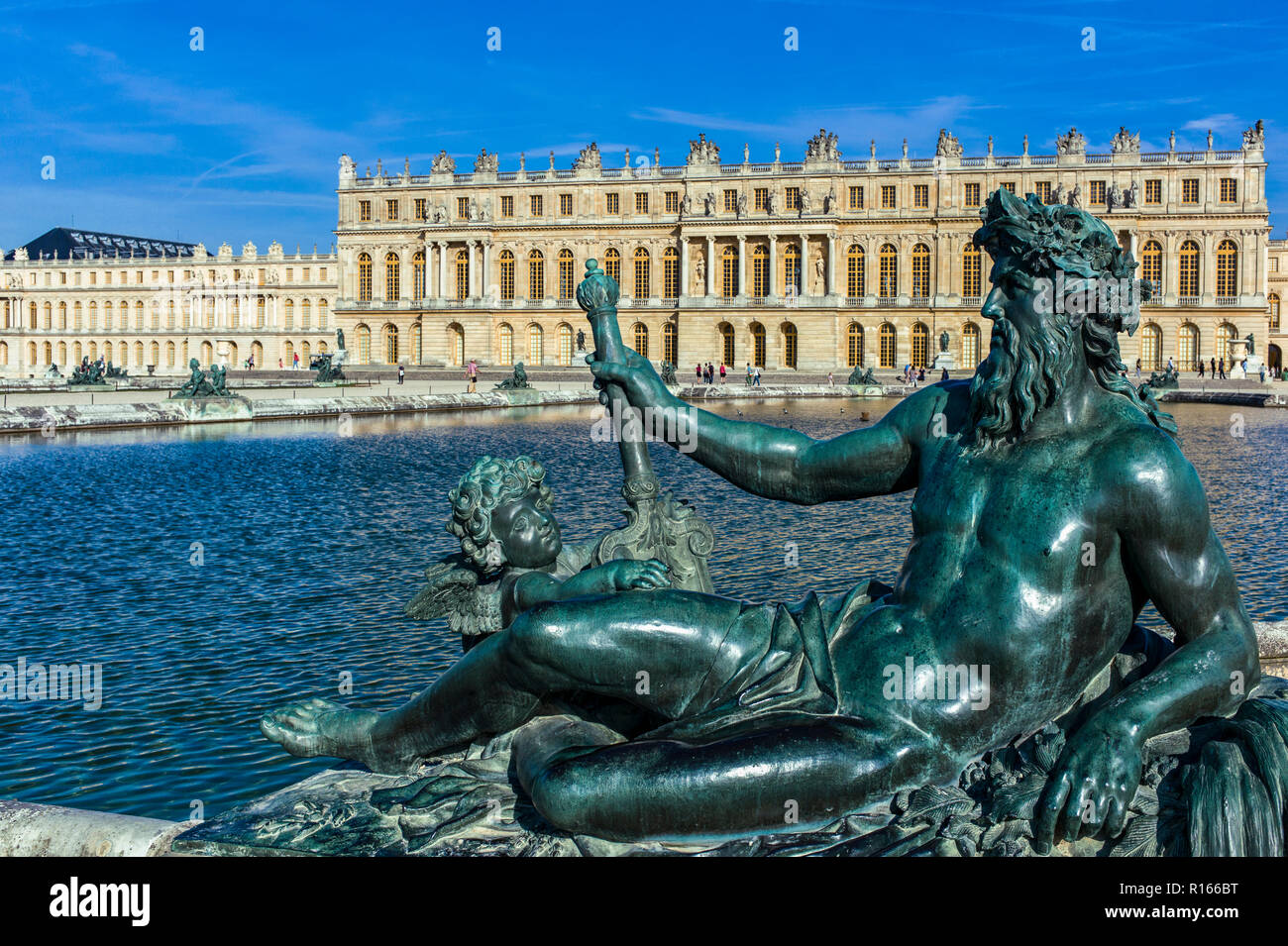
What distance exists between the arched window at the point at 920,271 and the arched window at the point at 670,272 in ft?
40.6

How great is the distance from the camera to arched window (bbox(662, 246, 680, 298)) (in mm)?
63688

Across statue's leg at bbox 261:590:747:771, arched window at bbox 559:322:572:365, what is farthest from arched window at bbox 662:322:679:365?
statue's leg at bbox 261:590:747:771

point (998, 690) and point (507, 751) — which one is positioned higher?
point (998, 690)

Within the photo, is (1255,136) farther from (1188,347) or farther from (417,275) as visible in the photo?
(417,275)

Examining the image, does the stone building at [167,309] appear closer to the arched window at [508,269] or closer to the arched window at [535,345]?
the arched window at [508,269]

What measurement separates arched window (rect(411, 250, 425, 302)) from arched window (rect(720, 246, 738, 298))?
1737 centimetres

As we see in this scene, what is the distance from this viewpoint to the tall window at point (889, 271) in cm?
6059

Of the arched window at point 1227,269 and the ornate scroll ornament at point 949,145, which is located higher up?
the ornate scroll ornament at point 949,145

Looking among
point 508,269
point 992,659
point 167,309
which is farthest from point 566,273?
point 992,659

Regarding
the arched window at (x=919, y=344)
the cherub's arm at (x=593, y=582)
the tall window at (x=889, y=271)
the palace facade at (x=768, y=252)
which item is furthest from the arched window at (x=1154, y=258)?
the cherub's arm at (x=593, y=582)

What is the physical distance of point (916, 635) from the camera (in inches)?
103

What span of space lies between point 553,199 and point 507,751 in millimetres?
64081

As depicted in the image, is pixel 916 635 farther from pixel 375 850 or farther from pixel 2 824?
pixel 2 824
